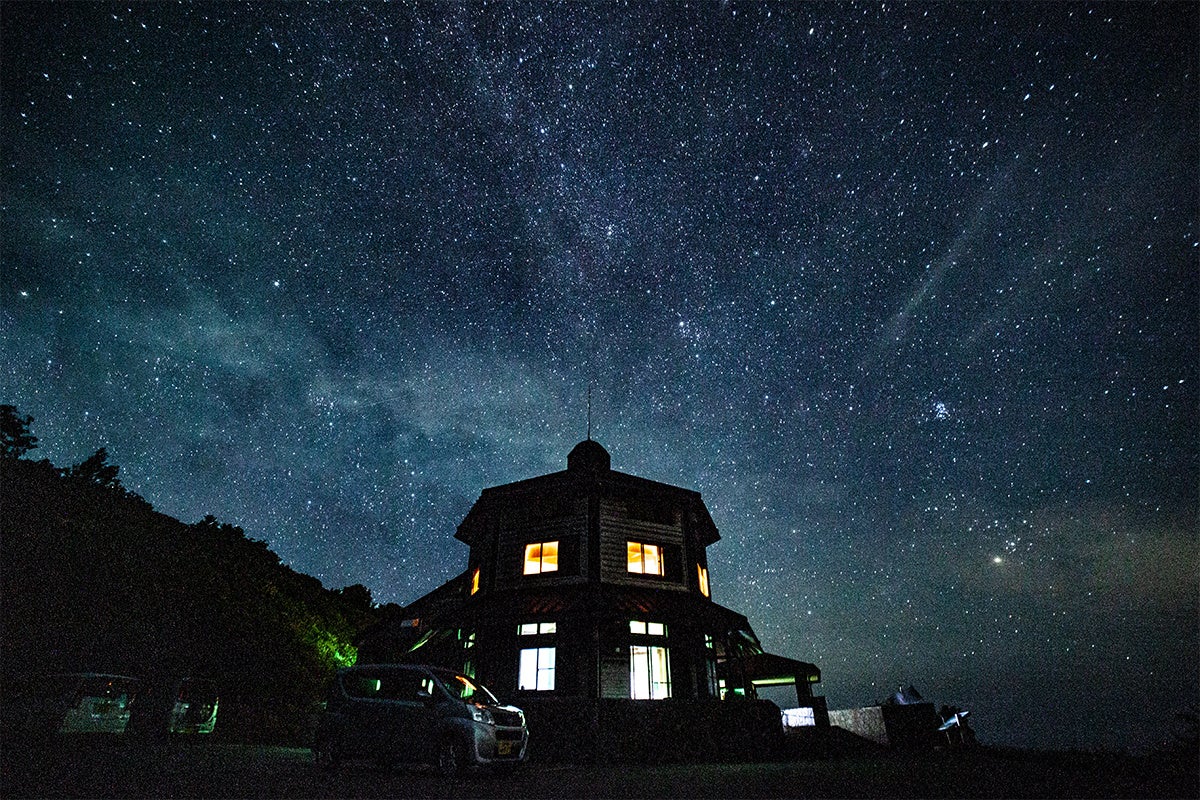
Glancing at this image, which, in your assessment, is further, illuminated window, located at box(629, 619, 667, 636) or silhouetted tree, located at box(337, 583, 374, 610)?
silhouetted tree, located at box(337, 583, 374, 610)

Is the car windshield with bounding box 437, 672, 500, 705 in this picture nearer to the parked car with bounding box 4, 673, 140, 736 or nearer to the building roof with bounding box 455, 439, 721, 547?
the parked car with bounding box 4, 673, 140, 736

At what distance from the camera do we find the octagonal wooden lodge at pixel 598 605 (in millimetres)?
20625

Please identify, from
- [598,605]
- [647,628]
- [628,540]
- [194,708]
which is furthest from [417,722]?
[628,540]

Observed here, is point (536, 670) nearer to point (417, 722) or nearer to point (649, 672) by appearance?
point (649, 672)

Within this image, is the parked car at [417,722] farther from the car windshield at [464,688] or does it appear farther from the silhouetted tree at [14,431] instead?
the silhouetted tree at [14,431]

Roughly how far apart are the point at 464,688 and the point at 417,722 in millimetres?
1657

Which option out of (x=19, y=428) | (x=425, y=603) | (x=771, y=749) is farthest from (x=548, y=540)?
(x=19, y=428)

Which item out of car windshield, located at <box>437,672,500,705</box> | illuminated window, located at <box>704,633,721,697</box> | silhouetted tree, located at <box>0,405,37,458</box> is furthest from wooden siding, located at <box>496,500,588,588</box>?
silhouetted tree, located at <box>0,405,37,458</box>

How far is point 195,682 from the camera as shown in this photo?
1681 cm

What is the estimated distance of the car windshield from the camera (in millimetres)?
10727

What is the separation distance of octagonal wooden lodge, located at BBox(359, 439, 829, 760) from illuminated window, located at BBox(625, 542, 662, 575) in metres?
0.05

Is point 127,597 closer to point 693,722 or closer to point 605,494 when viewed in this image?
point 605,494

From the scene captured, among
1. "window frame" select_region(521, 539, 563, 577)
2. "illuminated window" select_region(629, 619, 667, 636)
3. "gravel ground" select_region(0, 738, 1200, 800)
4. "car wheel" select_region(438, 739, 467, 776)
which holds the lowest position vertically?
"gravel ground" select_region(0, 738, 1200, 800)

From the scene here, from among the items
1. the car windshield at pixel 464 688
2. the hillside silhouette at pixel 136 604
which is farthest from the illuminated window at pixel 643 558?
the hillside silhouette at pixel 136 604
